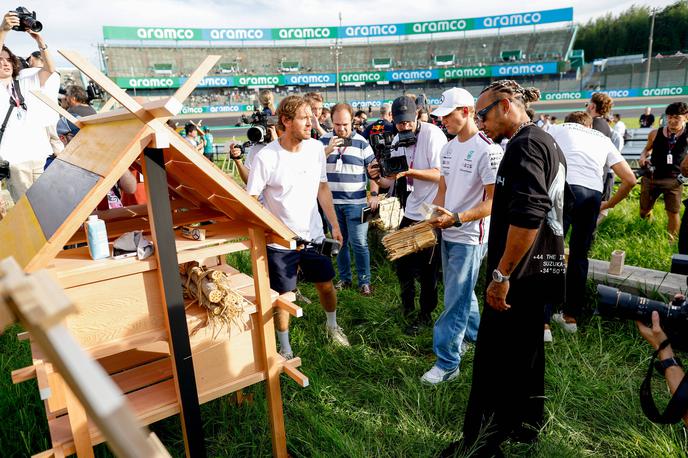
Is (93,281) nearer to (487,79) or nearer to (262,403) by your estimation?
(262,403)

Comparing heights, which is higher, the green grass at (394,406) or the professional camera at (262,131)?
the professional camera at (262,131)

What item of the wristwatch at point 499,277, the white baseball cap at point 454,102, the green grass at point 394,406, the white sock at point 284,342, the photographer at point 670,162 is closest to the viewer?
the wristwatch at point 499,277

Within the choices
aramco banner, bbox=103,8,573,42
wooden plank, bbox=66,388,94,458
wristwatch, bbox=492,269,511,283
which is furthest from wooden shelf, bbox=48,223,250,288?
aramco banner, bbox=103,8,573,42

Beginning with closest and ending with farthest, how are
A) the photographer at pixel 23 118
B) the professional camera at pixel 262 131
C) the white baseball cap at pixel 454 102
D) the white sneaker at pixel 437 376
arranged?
the white baseball cap at pixel 454 102
the white sneaker at pixel 437 376
the photographer at pixel 23 118
the professional camera at pixel 262 131

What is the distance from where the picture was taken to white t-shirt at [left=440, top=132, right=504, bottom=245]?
2949 millimetres

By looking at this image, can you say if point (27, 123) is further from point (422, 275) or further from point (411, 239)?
point (422, 275)

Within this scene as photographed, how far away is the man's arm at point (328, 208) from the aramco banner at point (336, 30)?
5286 cm

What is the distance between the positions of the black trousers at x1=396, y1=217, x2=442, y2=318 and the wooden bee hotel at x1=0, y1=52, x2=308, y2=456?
182 centimetres

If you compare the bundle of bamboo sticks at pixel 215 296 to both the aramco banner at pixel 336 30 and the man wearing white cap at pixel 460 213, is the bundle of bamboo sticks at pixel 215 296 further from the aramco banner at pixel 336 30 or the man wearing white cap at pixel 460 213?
the aramco banner at pixel 336 30

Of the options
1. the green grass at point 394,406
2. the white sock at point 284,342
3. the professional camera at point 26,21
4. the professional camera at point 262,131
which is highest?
the professional camera at point 26,21

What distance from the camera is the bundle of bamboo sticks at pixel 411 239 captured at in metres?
3.33

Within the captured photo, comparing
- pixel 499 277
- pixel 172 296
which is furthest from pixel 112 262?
pixel 499 277

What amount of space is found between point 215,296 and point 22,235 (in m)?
0.90

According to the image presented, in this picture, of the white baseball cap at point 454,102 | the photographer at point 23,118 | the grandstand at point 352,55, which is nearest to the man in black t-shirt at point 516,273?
the white baseball cap at point 454,102
